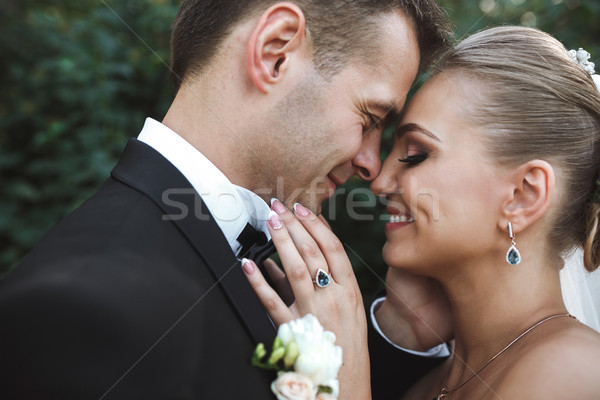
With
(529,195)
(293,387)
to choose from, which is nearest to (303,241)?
(293,387)

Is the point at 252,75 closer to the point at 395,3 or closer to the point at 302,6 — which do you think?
the point at 302,6

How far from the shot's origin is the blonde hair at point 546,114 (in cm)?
202

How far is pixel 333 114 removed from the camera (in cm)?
202

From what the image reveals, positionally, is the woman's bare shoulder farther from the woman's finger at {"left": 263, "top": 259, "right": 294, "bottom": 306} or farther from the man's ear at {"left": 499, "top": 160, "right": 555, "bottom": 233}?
the woman's finger at {"left": 263, "top": 259, "right": 294, "bottom": 306}

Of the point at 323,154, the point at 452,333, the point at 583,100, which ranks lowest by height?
the point at 452,333

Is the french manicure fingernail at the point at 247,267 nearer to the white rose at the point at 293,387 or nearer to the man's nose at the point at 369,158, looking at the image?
the white rose at the point at 293,387

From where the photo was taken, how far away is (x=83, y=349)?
4.18ft

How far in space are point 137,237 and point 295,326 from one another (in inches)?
21.4

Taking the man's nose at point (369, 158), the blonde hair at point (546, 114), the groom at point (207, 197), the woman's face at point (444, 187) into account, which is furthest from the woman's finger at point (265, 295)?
the blonde hair at point (546, 114)

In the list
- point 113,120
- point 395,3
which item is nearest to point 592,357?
point 395,3

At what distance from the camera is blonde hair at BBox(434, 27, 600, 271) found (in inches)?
79.4

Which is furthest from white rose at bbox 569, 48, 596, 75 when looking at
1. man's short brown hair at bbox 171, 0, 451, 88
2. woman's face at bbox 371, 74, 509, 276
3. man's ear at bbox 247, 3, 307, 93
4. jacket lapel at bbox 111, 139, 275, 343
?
jacket lapel at bbox 111, 139, 275, 343

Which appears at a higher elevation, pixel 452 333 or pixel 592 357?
pixel 592 357

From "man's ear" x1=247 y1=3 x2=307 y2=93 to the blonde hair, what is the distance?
744 mm
